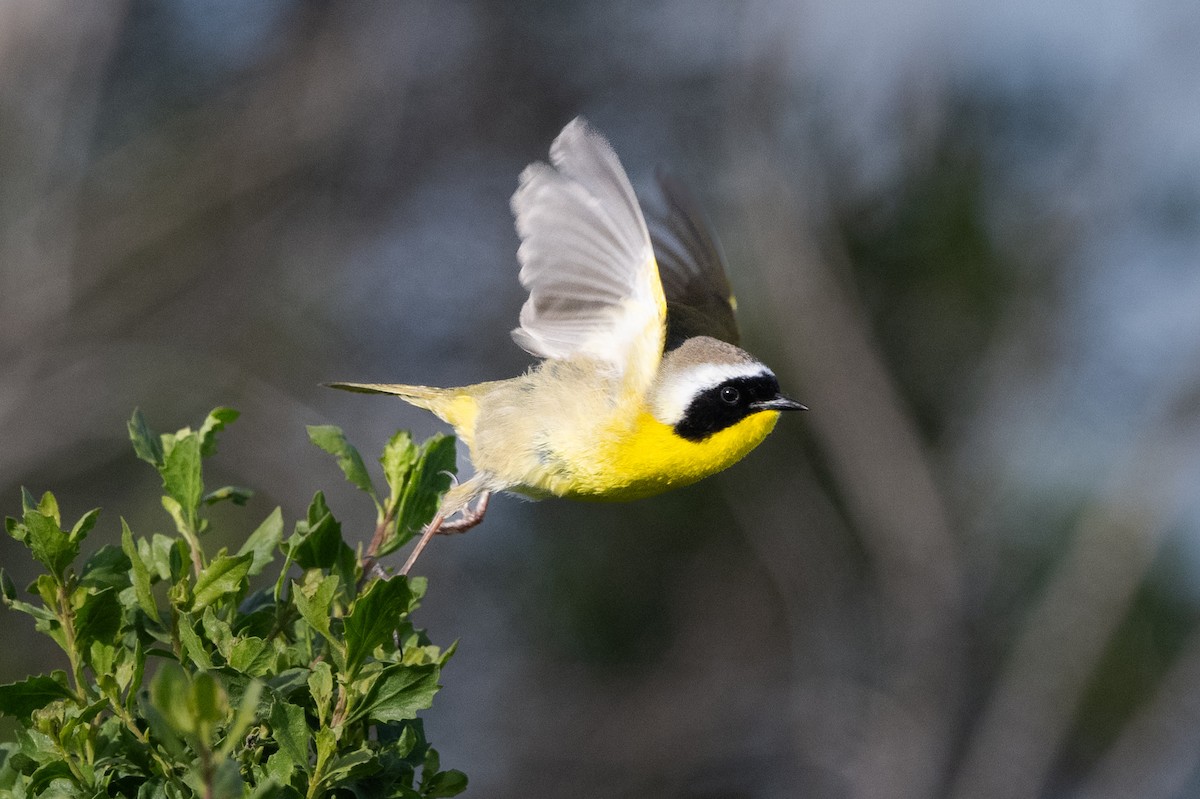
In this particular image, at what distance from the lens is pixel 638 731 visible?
318 inches

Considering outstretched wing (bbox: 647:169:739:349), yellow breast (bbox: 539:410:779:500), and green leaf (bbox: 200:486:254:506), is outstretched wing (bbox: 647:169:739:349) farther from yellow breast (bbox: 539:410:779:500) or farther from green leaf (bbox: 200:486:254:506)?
green leaf (bbox: 200:486:254:506)

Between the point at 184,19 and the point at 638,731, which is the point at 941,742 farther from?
the point at 184,19

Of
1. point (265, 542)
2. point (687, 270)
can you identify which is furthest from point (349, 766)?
point (687, 270)

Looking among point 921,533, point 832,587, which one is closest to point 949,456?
point 921,533

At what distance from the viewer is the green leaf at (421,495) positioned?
1.63 metres

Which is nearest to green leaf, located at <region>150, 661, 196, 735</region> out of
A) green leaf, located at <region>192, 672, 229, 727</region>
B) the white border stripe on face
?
green leaf, located at <region>192, 672, 229, 727</region>

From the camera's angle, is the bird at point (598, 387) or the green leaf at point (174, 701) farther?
the bird at point (598, 387)

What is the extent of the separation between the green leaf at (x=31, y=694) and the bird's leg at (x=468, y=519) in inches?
61.8

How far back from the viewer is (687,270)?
3320mm

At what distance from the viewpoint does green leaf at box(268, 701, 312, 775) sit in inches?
47.3

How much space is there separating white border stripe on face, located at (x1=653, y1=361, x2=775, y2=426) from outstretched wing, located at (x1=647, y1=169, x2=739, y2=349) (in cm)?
30

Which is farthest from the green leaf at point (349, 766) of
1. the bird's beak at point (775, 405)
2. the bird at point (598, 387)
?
the bird's beak at point (775, 405)

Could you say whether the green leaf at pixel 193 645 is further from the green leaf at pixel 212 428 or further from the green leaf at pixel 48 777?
the green leaf at pixel 212 428

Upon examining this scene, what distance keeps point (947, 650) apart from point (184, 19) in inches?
265
